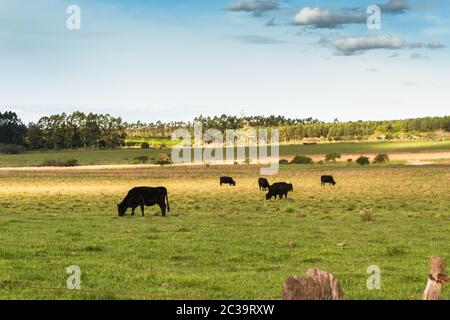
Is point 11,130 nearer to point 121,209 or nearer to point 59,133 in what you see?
point 59,133

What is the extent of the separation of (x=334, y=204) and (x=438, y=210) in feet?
20.9

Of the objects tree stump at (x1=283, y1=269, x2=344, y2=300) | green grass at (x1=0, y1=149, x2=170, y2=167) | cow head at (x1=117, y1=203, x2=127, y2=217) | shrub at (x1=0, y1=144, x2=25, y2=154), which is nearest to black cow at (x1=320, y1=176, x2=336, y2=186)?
cow head at (x1=117, y1=203, x2=127, y2=217)

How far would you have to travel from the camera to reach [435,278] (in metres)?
5.81

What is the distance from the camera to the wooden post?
18.9 ft

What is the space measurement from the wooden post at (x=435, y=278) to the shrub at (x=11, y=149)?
169367 mm

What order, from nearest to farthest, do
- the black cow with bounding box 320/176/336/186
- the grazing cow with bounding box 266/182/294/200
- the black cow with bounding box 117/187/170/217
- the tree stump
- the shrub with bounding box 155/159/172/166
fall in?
the tree stump → the black cow with bounding box 117/187/170/217 → the grazing cow with bounding box 266/182/294/200 → the black cow with bounding box 320/176/336/186 → the shrub with bounding box 155/159/172/166

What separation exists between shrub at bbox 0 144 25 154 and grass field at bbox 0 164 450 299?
A: 137 meters

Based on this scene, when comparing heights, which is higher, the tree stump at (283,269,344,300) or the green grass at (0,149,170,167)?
the tree stump at (283,269,344,300)

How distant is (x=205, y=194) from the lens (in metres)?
45.3

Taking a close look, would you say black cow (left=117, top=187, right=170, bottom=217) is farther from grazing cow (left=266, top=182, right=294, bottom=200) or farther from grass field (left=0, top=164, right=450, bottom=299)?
grazing cow (left=266, top=182, right=294, bottom=200)

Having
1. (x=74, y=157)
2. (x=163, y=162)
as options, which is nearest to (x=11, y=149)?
(x=74, y=157)

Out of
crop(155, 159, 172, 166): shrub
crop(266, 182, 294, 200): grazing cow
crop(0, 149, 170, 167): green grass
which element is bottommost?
crop(0, 149, 170, 167): green grass
